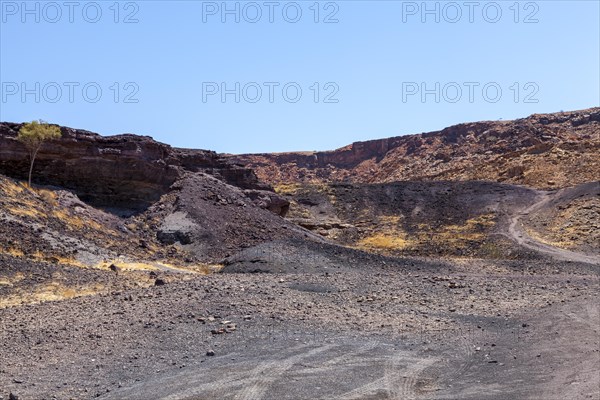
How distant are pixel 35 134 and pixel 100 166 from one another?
4.00m

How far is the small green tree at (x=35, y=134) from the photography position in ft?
99.4

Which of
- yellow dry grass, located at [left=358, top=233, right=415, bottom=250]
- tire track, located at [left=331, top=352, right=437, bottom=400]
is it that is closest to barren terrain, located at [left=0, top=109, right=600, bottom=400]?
tire track, located at [left=331, top=352, right=437, bottom=400]

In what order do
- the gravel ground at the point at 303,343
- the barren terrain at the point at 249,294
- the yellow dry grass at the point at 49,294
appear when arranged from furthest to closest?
the yellow dry grass at the point at 49,294 → the barren terrain at the point at 249,294 → the gravel ground at the point at 303,343

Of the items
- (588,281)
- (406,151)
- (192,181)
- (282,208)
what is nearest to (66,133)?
(192,181)

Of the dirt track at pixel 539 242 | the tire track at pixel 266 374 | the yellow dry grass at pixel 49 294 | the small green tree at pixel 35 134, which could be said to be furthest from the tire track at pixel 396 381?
the small green tree at pixel 35 134

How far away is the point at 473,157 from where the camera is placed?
76000 millimetres

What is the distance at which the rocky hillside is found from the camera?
5581cm

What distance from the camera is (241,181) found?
42.0 metres

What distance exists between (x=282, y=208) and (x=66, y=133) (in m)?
15.5

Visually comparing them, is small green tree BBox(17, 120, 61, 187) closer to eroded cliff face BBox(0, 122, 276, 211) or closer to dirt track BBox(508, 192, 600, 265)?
eroded cliff face BBox(0, 122, 276, 211)

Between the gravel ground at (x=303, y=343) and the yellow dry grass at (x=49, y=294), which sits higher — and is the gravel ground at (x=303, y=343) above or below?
below

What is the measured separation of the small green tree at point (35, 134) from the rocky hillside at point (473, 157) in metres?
25.5

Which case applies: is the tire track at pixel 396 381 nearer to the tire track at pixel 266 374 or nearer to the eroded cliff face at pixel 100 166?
the tire track at pixel 266 374

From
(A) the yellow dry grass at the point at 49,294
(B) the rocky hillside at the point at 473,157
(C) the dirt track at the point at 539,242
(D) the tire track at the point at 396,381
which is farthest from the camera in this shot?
(B) the rocky hillside at the point at 473,157
